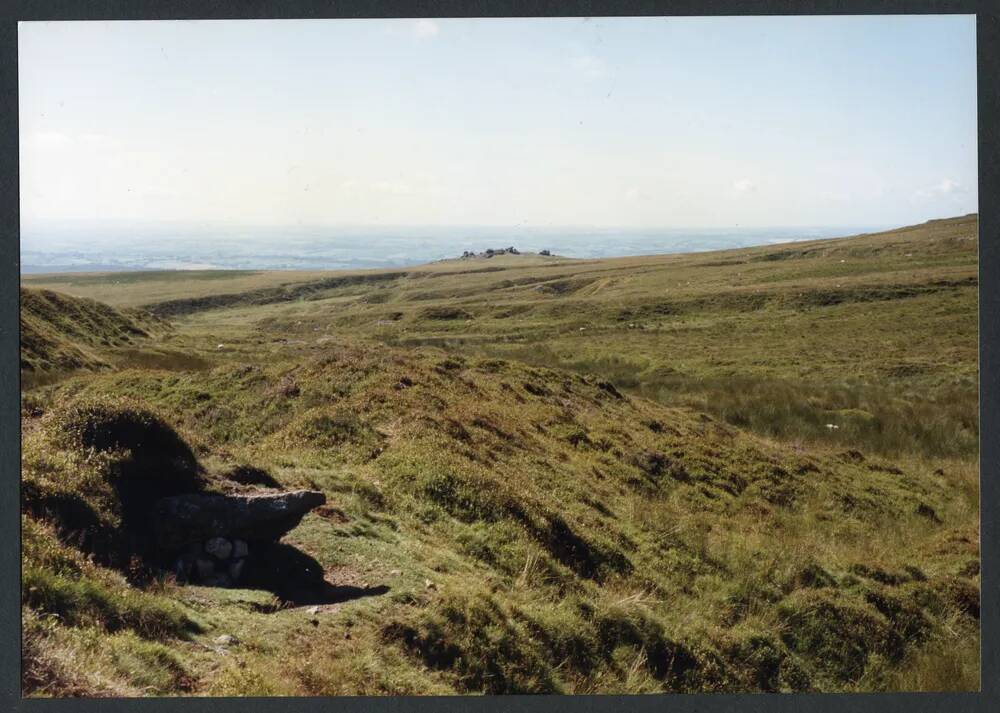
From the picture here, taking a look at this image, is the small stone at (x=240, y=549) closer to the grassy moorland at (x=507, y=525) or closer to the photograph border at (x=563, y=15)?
the grassy moorland at (x=507, y=525)

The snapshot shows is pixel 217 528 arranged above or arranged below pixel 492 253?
below

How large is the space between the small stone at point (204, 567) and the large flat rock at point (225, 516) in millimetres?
293

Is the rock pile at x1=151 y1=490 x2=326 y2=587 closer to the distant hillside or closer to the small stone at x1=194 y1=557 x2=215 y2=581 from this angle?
the small stone at x1=194 y1=557 x2=215 y2=581

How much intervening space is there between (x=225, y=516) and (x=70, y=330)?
23657 mm

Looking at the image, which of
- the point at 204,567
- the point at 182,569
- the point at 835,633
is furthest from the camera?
the point at 835,633

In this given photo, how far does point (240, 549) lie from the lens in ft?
35.2

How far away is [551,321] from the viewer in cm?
5644

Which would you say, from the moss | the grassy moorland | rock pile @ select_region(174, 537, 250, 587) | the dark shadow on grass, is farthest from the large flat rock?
the moss

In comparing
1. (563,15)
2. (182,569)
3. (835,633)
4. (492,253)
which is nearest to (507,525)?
(182,569)

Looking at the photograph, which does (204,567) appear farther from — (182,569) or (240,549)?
(240,549)

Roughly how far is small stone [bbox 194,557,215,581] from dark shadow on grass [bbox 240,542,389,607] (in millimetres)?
443

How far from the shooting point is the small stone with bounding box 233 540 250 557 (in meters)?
10.7

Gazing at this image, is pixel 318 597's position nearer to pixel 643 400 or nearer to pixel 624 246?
pixel 643 400

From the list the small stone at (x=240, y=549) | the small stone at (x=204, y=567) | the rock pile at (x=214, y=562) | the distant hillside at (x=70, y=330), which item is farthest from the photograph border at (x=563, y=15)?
the distant hillside at (x=70, y=330)
